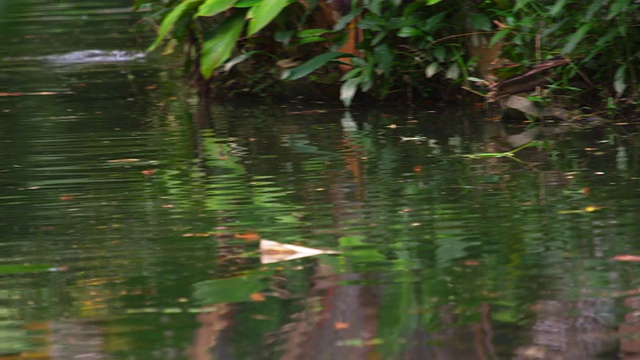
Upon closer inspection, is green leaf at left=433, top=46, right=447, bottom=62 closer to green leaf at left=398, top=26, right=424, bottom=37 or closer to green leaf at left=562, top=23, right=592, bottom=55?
green leaf at left=398, top=26, right=424, bottom=37

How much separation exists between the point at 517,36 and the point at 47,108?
127 inches

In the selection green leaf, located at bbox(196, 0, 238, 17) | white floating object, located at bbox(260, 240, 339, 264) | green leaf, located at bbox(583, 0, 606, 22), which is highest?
green leaf, located at bbox(196, 0, 238, 17)

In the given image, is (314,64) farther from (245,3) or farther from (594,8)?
(594,8)

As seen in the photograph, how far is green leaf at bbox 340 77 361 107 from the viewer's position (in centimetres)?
706

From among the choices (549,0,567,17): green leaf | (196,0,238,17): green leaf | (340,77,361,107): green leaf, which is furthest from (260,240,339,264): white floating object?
(196,0,238,17): green leaf

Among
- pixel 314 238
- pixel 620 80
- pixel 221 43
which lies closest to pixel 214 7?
pixel 221 43

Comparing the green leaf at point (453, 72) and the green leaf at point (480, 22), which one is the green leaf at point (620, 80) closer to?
the green leaf at point (480, 22)

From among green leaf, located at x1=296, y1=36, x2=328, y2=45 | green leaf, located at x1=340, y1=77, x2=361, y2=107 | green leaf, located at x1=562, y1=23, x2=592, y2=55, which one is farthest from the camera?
green leaf, located at x1=296, y1=36, x2=328, y2=45

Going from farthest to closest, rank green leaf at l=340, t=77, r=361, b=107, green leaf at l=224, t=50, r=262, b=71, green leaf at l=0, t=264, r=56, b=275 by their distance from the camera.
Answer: green leaf at l=224, t=50, r=262, b=71 → green leaf at l=340, t=77, r=361, b=107 → green leaf at l=0, t=264, r=56, b=275

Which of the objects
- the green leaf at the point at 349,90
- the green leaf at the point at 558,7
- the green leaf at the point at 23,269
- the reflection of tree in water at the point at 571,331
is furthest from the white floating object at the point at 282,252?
the green leaf at the point at 349,90

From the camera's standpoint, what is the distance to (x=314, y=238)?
4.21 meters

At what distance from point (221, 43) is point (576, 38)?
237 cm

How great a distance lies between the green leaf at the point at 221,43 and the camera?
7.38 meters

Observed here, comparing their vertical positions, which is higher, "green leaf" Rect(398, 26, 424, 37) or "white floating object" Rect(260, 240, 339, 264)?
"green leaf" Rect(398, 26, 424, 37)
